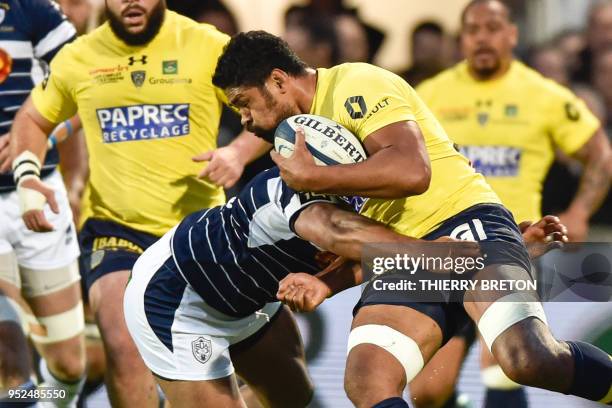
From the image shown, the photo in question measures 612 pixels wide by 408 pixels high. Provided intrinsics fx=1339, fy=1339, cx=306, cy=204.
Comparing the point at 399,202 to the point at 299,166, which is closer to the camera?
the point at 299,166

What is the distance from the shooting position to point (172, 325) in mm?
4953

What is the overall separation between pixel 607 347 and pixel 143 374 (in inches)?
77.7

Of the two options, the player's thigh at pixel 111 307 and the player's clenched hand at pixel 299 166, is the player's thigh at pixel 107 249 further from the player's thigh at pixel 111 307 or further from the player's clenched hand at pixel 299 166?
the player's clenched hand at pixel 299 166

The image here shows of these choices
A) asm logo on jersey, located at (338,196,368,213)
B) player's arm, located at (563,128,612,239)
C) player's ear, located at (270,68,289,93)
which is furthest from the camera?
player's arm, located at (563,128,612,239)

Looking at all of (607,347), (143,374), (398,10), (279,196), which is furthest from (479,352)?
(398,10)

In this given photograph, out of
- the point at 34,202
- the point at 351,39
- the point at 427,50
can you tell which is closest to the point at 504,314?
the point at 34,202

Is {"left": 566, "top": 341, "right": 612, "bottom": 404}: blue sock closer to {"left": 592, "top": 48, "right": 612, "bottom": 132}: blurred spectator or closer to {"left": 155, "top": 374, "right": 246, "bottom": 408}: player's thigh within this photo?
{"left": 155, "top": 374, "right": 246, "bottom": 408}: player's thigh

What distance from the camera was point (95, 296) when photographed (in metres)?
5.65

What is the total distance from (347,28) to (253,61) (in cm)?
496

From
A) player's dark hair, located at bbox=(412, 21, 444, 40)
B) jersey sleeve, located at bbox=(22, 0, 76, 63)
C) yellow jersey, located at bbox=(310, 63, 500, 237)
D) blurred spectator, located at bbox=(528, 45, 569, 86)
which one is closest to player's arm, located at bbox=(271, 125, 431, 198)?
yellow jersey, located at bbox=(310, 63, 500, 237)

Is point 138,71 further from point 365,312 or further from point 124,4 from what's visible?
point 365,312

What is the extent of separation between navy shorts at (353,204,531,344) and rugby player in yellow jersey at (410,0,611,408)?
258 centimetres

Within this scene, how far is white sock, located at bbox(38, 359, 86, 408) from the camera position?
6305 millimetres

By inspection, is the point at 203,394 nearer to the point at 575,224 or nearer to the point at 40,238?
the point at 40,238
